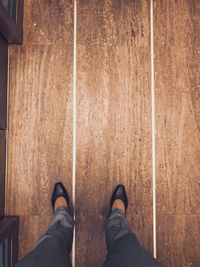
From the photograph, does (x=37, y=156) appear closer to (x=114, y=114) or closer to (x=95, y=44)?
(x=114, y=114)

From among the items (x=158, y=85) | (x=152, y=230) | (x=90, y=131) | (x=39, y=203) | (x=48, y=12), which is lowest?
(x=152, y=230)

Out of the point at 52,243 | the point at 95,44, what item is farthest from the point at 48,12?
the point at 52,243

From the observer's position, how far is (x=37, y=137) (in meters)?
1.19

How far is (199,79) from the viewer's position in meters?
1.19

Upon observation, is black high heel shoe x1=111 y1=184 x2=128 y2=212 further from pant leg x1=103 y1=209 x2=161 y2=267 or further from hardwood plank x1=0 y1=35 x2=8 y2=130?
hardwood plank x1=0 y1=35 x2=8 y2=130

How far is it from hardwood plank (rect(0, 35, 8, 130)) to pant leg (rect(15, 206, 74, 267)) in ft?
1.42

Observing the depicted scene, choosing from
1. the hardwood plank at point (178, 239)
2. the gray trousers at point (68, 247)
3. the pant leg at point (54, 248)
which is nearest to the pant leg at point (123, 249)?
the gray trousers at point (68, 247)

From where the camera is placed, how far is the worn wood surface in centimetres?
118

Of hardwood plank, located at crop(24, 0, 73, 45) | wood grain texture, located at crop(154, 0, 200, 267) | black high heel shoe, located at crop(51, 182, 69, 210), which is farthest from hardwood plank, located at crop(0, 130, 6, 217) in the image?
wood grain texture, located at crop(154, 0, 200, 267)

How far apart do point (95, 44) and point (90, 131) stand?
0.36 metres

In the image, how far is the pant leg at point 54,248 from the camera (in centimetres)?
73

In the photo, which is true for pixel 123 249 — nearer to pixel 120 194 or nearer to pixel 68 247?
pixel 68 247

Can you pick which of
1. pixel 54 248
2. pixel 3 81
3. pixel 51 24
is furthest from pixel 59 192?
pixel 51 24

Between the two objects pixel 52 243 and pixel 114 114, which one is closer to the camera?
pixel 52 243
